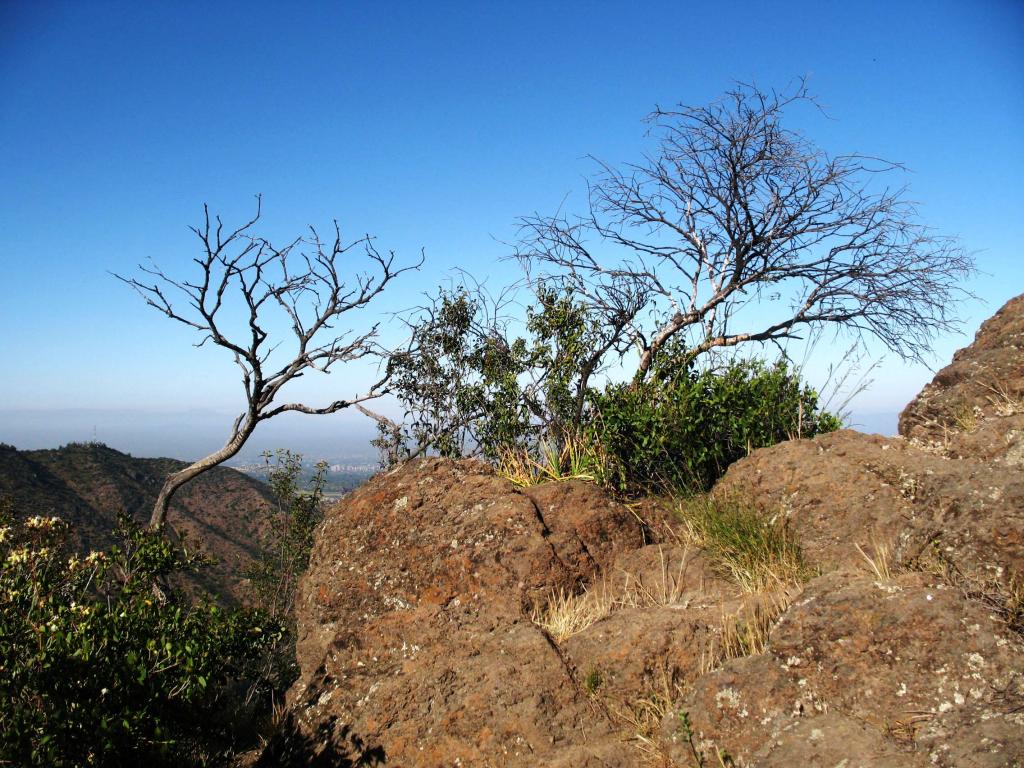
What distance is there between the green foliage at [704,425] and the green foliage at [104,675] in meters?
4.83

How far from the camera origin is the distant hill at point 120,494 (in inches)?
1389

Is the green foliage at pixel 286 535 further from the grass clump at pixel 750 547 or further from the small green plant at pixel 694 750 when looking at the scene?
the small green plant at pixel 694 750

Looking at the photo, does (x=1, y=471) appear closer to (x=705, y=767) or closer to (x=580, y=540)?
(x=580, y=540)

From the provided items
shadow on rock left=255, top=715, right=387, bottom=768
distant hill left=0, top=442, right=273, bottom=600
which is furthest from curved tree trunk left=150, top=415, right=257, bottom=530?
distant hill left=0, top=442, right=273, bottom=600

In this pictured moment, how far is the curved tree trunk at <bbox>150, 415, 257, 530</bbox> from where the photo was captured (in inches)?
396

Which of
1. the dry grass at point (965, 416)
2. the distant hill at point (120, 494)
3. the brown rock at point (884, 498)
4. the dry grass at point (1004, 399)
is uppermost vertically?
the dry grass at point (1004, 399)

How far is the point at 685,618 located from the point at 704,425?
3354 mm

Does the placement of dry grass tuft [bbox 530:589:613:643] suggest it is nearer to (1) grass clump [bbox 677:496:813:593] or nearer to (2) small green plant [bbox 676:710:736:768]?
(1) grass clump [bbox 677:496:813:593]

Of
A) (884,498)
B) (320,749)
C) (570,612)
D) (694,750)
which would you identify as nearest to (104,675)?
(320,749)

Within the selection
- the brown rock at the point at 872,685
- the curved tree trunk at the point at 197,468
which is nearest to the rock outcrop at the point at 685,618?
the brown rock at the point at 872,685

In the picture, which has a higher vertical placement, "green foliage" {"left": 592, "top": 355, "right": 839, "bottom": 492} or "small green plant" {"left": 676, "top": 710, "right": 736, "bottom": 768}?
"green foliage" {"left": 592, "top": 355, "right": 839, "bottom": 492}

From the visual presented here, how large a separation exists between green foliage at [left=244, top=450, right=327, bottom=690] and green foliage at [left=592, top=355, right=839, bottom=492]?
6626 millimetres

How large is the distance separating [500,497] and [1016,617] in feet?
14.1

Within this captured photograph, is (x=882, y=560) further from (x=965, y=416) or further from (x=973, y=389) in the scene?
(x=973, y=389)
